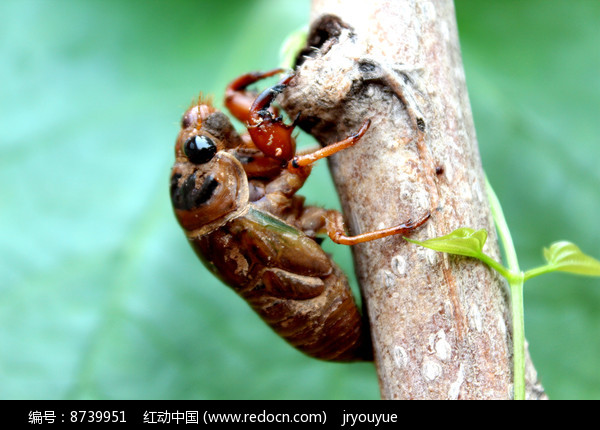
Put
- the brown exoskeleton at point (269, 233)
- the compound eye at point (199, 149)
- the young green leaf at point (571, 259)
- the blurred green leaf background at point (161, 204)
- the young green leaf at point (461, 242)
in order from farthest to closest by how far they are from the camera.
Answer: the blurred green leaf background at point (161, 204) → the compound eye at point (199, 149) → the brown exoskeleton at point (269, 233) → the young green leaf at point (571, 259) → the young green leaf at point (461, 242)

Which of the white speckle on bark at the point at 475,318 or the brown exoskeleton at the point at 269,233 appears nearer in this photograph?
the white speckle on bark at the point at 475,318

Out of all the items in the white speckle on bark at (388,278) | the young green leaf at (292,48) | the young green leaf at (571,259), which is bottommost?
the young green leaf at (571,259)

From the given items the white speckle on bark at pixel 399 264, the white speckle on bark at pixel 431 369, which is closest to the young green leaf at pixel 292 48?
the white speckle on bark at pixel 399 264

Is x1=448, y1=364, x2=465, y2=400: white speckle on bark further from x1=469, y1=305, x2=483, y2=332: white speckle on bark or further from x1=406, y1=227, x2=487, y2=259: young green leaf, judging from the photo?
x1=406, y1=227, x2=487, y2=259: young green leaf

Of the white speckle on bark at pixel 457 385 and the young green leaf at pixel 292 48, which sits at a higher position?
the young green leaf at pixel 292 48

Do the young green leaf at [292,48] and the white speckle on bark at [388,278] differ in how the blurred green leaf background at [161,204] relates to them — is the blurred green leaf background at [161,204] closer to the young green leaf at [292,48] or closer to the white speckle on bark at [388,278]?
the young green leaf at [292,48]

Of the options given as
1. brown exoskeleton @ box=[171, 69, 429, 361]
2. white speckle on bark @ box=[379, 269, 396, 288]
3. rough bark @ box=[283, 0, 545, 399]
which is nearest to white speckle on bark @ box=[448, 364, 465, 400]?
rough bark @ box=[283, 0, 545, 399]
